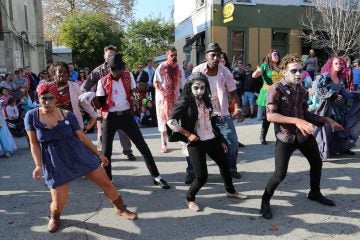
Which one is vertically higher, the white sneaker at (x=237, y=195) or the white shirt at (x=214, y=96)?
the white shirt at (x=214, y=96)

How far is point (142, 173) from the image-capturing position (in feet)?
20.5

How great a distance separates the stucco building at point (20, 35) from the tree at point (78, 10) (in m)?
10.2

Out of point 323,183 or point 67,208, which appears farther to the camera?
point 323,183

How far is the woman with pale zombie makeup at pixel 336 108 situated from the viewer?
638cm

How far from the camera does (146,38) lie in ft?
120

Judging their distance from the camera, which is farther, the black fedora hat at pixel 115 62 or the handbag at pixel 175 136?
the black fedora hat at pixel 115 62

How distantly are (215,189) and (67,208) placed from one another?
6.32 feet

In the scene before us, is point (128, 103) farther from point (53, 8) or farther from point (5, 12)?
point (53, 8)

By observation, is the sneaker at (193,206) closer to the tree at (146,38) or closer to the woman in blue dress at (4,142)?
the woman in blue dress at (4,142)

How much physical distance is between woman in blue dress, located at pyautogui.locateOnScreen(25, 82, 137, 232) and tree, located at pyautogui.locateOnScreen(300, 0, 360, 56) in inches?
593

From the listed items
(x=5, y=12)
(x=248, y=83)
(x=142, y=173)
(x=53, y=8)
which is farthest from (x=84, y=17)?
(x=142, y=173)

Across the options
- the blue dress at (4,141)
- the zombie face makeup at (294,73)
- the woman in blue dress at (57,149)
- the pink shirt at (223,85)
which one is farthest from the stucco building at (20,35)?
the zombie face makeup at (294,73)

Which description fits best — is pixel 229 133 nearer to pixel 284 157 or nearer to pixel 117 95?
pixel 284 157

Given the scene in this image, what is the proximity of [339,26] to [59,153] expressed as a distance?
16.1 m
